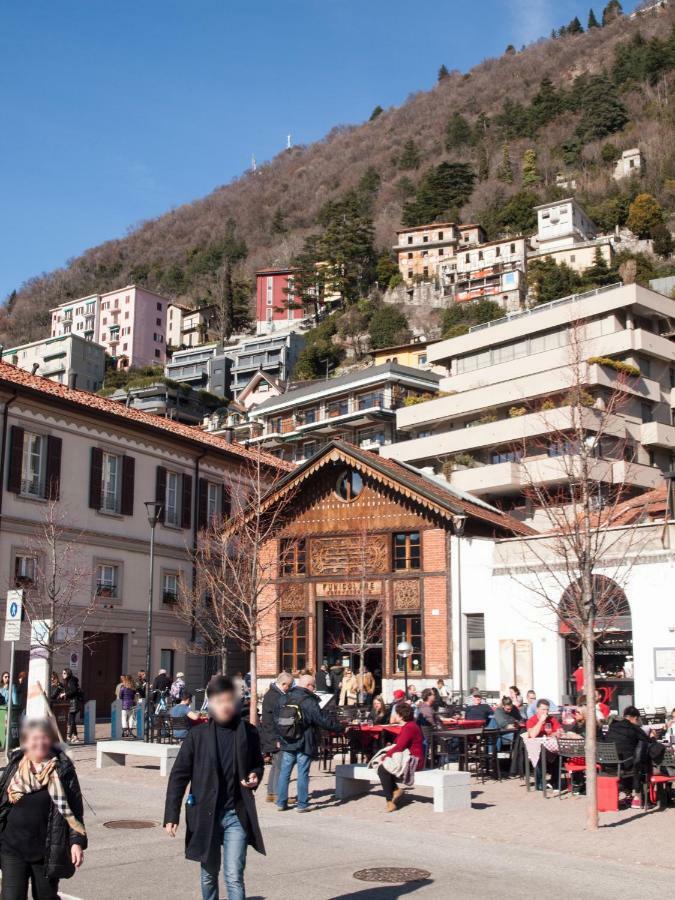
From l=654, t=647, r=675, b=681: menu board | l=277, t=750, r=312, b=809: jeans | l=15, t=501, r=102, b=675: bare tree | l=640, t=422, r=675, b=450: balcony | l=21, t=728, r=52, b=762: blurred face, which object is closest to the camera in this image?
l=21, t=728, r=52, b=762: blurred face

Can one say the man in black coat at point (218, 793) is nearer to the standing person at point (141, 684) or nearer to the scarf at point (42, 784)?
the scarf at point (42, 784)

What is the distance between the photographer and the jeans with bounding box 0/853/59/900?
559 centimetres

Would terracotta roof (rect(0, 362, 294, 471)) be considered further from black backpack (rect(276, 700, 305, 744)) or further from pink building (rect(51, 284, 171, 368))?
pink building (rect(51, 284, 171, 368))

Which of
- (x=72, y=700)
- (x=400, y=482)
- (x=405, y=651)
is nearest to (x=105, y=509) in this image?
(x=400, y=482)

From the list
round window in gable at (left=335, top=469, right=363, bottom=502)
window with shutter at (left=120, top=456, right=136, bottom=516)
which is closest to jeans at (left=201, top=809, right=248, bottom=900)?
window with shutter at (left=120, top=456, right=136, bottom=516)

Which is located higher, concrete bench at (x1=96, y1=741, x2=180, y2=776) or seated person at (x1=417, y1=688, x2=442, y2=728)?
seated person at (x1=417, y1=688, x2=442, y2=728)

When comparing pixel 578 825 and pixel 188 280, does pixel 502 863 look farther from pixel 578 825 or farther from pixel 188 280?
pixel 188 280

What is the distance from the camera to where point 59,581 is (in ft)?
97.2

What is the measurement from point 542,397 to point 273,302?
272ft

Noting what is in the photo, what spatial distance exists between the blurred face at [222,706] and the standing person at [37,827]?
1202 millimetres

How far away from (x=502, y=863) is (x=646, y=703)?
17.4 meters

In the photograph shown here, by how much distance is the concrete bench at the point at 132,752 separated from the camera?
16.5m

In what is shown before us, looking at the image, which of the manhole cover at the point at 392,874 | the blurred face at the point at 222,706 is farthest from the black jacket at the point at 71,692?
the blurred face at the point at 222,706

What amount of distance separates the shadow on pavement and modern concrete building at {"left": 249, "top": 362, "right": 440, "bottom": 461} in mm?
62191
